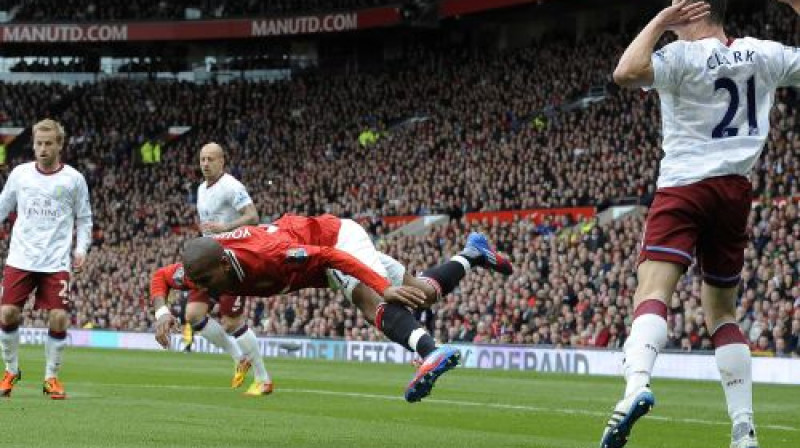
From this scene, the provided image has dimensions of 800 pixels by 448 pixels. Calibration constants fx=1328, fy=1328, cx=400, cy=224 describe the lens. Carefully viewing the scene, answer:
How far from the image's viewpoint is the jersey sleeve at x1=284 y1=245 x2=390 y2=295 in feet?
30.2

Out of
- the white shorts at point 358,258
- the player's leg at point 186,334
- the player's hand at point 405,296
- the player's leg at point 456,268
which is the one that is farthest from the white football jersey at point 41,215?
the player's leg at point 186,334

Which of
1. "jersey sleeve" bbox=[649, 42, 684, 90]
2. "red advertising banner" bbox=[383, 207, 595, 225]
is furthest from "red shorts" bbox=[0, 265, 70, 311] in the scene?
"red advertising banner" bbox=[383, 207, 595, 225]

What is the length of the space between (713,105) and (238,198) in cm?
798

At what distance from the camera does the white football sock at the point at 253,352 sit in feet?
49.7

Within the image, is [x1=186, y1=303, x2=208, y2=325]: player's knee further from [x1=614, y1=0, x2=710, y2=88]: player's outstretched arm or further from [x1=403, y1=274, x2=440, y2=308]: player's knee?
[x1=614, y1=0, x2=710, y2=88]: player's outstretched arm

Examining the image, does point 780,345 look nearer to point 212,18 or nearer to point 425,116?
point 425,116

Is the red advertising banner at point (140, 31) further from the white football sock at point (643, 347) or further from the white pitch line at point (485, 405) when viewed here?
the white football sock at point (643, 347)

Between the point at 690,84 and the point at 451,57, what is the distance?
138 ft

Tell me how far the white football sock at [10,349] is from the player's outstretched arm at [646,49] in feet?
27.2

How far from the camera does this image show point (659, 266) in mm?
7688

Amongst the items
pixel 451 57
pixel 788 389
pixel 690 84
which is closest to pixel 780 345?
pixel 788 389

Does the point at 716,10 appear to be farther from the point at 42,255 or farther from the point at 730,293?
the point at 42,255

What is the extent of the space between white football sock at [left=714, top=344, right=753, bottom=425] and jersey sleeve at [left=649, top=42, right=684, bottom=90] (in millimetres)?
1795

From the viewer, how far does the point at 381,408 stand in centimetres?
1356
